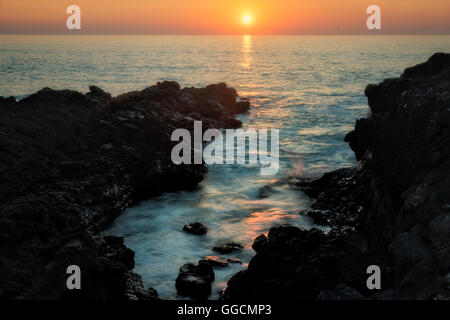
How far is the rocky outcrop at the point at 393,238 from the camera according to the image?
5.64 meters

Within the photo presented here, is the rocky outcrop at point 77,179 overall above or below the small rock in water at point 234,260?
above

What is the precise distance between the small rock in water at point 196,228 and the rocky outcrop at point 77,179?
2245 millimetres

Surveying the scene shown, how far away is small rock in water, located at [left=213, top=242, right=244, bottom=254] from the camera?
10914 millimetres

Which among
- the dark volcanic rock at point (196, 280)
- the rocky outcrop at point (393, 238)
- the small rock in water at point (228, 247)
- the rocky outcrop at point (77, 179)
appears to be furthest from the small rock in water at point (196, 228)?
the dark volcanic rock at point (196, 280)

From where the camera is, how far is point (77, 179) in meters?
12.0

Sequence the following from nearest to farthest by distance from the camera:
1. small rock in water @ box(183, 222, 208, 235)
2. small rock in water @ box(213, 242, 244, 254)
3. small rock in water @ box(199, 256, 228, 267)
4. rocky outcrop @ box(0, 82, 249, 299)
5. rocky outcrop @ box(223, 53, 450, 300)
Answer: rocky outcrop @ box(223, 53, 450, 300), rocky outcrop @ box(0, 82, 249, 299), small rock in water @ box(199, 256, 228, 267), small rock in water @ box(213, 242, 244, 254), small rock in water @ box(183, 222, 208, 235)

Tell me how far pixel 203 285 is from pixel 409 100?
227 inches

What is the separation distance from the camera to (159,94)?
21.5 m

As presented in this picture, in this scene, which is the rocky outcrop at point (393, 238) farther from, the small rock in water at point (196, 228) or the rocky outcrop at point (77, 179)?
the rocky outcrop at point (77, 179)

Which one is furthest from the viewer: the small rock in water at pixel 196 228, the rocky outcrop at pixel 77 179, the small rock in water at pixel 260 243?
the small rock in water at pixel 196 228

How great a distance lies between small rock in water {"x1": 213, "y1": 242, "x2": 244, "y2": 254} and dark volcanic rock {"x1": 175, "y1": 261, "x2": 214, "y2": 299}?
144 centimetres

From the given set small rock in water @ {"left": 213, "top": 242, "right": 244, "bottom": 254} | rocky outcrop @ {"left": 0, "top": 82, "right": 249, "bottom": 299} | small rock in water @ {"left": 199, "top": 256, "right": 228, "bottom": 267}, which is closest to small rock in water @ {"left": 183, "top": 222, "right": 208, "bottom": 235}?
small rock in water @ {"left": 213, "top": 242, "right": 244, "bottom": 254}

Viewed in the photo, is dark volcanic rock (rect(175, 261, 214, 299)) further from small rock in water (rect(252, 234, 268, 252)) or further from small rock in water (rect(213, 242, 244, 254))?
small rock in water (rect(213, 242, 244, 254))
